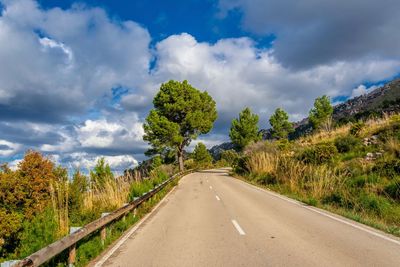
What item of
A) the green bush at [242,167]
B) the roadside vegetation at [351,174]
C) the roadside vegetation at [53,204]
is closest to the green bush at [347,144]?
the roadside vegetation at [351,174]

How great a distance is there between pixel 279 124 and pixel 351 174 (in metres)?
54.1

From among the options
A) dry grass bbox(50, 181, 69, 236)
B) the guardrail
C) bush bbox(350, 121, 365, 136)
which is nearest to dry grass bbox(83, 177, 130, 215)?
dry grass bbox(50, 181, 69, 236)

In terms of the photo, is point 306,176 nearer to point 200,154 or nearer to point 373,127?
point 373,127

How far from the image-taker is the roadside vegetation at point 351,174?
1136 cm

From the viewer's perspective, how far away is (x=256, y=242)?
729cm

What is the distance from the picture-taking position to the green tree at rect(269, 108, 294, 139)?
6856 cm

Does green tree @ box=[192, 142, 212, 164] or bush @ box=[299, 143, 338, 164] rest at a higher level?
Answer: green tree @ box=[192, 142, 212, 164]

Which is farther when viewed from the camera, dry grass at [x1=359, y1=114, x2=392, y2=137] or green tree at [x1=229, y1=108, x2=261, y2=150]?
green tree at [x1=229, y1=108, x2=261, y2=150]

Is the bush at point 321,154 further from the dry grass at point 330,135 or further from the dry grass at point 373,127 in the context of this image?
the dry grass at point 330,135

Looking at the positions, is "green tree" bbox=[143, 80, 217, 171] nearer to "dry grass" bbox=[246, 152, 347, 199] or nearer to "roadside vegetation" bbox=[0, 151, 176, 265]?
"dry grass" bbox=[246, 152, 347, 199]

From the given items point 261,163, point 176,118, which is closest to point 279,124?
point 176,118

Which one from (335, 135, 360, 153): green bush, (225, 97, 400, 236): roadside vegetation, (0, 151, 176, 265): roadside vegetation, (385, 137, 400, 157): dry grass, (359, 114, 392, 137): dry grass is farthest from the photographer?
(359, 114, 392, 137): dry grass

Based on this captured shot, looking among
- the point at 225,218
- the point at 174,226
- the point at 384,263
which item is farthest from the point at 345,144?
the point at 384,263

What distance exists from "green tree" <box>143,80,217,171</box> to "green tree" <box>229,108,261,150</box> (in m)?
12.8
